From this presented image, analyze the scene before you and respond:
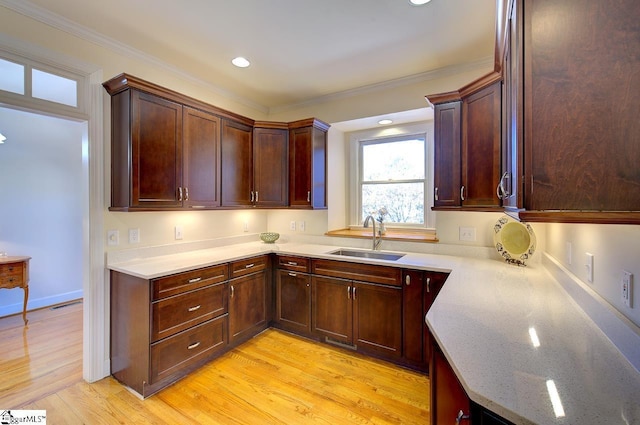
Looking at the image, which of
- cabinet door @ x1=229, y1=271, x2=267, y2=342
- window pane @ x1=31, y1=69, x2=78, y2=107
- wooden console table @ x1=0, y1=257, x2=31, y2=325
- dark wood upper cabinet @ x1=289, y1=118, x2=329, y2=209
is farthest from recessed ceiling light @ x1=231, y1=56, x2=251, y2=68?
wooden console table @ x1=0, y1=257, x2=31, y2=325

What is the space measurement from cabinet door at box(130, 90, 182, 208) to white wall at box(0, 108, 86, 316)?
2.13 metres

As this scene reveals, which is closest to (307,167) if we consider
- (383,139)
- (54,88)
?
(383,139)

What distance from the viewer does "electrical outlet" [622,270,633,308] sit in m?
0.99

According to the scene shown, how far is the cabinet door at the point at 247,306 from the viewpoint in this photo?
269cm

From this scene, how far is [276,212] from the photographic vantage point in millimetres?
3883

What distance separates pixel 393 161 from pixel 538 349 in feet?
8.83

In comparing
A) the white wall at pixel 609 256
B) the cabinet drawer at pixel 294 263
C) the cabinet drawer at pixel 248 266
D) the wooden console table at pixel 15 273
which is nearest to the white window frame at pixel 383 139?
the cabinet drawer at pixel 294 263

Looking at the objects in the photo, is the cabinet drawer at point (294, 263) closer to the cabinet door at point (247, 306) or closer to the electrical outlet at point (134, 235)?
the cabinet door at point (247, 306)

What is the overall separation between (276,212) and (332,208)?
819mm

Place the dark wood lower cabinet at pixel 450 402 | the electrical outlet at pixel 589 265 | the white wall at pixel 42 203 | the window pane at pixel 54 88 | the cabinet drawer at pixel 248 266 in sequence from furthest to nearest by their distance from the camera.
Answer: the white wall at pixel 42 203 → the cabinet drawer at pixel 248 266 → the window pane at pixel 54 88 → the electrical outlet at pixel 589 265 → the dark wood lower cabinet at pixel 450 402

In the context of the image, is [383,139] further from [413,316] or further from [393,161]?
[413,316]

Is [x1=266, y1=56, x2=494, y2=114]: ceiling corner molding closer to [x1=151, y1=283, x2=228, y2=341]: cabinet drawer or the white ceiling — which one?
the white ceiling

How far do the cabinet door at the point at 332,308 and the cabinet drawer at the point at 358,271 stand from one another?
2.7 inches

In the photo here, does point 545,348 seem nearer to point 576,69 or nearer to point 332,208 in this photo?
point 576,69
